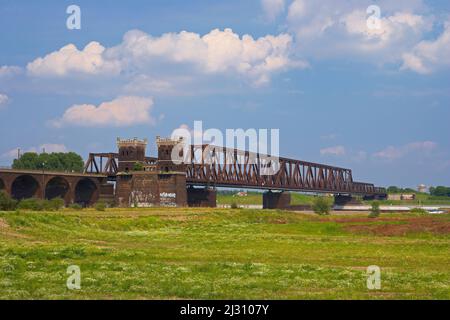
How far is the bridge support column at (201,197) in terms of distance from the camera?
159 m

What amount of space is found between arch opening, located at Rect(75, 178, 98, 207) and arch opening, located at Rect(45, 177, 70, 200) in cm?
761

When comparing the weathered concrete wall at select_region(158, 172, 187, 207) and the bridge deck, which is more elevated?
the bridge deck

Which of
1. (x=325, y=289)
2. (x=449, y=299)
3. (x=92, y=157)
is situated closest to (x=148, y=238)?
(x=325, y=289)

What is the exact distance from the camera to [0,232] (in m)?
48.5

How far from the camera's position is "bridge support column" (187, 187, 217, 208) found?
15938cm

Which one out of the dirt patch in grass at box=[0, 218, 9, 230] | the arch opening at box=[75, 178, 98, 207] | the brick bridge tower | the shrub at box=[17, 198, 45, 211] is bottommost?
the dirt patch in grass at box=[0, 218, 9, 230]

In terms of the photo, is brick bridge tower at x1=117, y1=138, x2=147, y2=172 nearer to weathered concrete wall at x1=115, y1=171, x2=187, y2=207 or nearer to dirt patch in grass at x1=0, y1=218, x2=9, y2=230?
weathered concrete wall at x1=115, y1=171, x2=187, y2=207

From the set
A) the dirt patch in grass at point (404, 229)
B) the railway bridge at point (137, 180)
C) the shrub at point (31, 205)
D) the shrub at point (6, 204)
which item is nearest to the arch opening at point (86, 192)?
the railway bridge at point (137, 180)

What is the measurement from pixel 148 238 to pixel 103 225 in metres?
14.3

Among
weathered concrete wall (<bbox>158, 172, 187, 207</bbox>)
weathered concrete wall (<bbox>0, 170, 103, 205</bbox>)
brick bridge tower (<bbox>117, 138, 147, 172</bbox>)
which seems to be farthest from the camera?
brick bridge tower (<bbox>117, 138, 147, 172</bbox>)

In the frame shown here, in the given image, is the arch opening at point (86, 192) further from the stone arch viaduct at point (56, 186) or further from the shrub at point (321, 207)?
the shrub at point (321, 207)

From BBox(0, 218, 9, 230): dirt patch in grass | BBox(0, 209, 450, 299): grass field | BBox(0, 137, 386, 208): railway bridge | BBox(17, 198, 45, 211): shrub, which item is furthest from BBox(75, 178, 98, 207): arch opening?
BBox(0, 218, 9, 230): dirt patch in grass

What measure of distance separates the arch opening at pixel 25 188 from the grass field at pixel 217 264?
2589 inches
